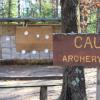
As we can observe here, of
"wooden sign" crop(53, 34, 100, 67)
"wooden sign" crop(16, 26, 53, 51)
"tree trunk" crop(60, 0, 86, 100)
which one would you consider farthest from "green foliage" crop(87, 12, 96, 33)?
"wooden sign" crop(53, 34, 100, 67)

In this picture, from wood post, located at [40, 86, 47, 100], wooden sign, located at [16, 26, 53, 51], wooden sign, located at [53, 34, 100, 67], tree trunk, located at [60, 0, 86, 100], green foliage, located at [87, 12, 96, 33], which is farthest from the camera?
green foliage, located at [87, 12, 96, 33]

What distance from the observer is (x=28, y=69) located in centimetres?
1325

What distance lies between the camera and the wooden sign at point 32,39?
14.2 m

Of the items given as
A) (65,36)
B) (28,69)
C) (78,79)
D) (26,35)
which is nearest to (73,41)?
(65,36)

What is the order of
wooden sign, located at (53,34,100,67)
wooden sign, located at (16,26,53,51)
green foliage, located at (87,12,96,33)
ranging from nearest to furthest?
wooden sign, located at (53,34,100,67), wooden sign, located at (16,26,53,51), green foliage, located at (87,12,96,33)

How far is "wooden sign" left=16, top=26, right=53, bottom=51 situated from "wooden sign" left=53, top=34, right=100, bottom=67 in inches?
368

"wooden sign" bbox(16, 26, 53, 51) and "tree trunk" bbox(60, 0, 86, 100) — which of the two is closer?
"tree trunk" bbox(60, 0, 86, 100)

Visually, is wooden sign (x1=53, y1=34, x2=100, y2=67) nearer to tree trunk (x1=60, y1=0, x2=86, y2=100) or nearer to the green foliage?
tree trunk (x1=60, y1=0, x2=86, y2=100)

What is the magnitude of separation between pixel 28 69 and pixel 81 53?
8553mm

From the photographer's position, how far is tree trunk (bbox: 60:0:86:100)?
7039 millimetres

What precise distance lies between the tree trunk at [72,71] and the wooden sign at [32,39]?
22.7 ft

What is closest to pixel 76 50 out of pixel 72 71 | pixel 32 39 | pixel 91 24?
pixel 72 71

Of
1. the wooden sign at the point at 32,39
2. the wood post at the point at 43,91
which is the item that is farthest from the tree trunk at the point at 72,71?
the wooden sign at the point at 32,39

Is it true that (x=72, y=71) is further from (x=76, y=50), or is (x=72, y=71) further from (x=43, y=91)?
(x=76, y=50)
